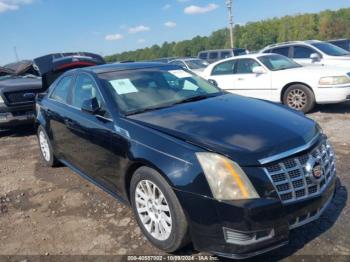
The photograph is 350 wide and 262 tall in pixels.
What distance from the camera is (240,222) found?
9.08 ft

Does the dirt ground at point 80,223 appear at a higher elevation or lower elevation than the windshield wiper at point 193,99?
lower

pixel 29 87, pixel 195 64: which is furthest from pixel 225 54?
pixel 29 87

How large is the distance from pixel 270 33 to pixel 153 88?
9486 centimetres

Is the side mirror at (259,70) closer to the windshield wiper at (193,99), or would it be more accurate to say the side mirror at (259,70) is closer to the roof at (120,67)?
the roof at (120,67)

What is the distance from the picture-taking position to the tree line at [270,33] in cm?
8119

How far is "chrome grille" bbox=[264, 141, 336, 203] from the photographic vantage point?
2.85m

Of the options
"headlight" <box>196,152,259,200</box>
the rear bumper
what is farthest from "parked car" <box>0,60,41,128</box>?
"headlight" <box>196,152,259,200</box>

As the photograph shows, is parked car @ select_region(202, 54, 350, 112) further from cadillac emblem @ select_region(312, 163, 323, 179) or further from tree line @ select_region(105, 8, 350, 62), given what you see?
tree line @ select_region(105, 8, 350, 62)

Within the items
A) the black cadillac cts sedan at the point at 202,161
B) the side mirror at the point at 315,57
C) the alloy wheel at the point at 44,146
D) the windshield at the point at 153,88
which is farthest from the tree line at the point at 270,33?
the black cadillac cts sedan at the point at 202,161

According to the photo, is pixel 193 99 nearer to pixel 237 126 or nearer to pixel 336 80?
pixel 237 126

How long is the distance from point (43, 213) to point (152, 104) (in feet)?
6.07

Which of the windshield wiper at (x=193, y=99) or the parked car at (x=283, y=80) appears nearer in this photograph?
the windshield wiper at (x=193, y=99)

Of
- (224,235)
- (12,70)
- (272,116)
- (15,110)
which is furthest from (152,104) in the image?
(12,70)

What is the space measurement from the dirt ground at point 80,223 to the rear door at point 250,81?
2997 millimetres
